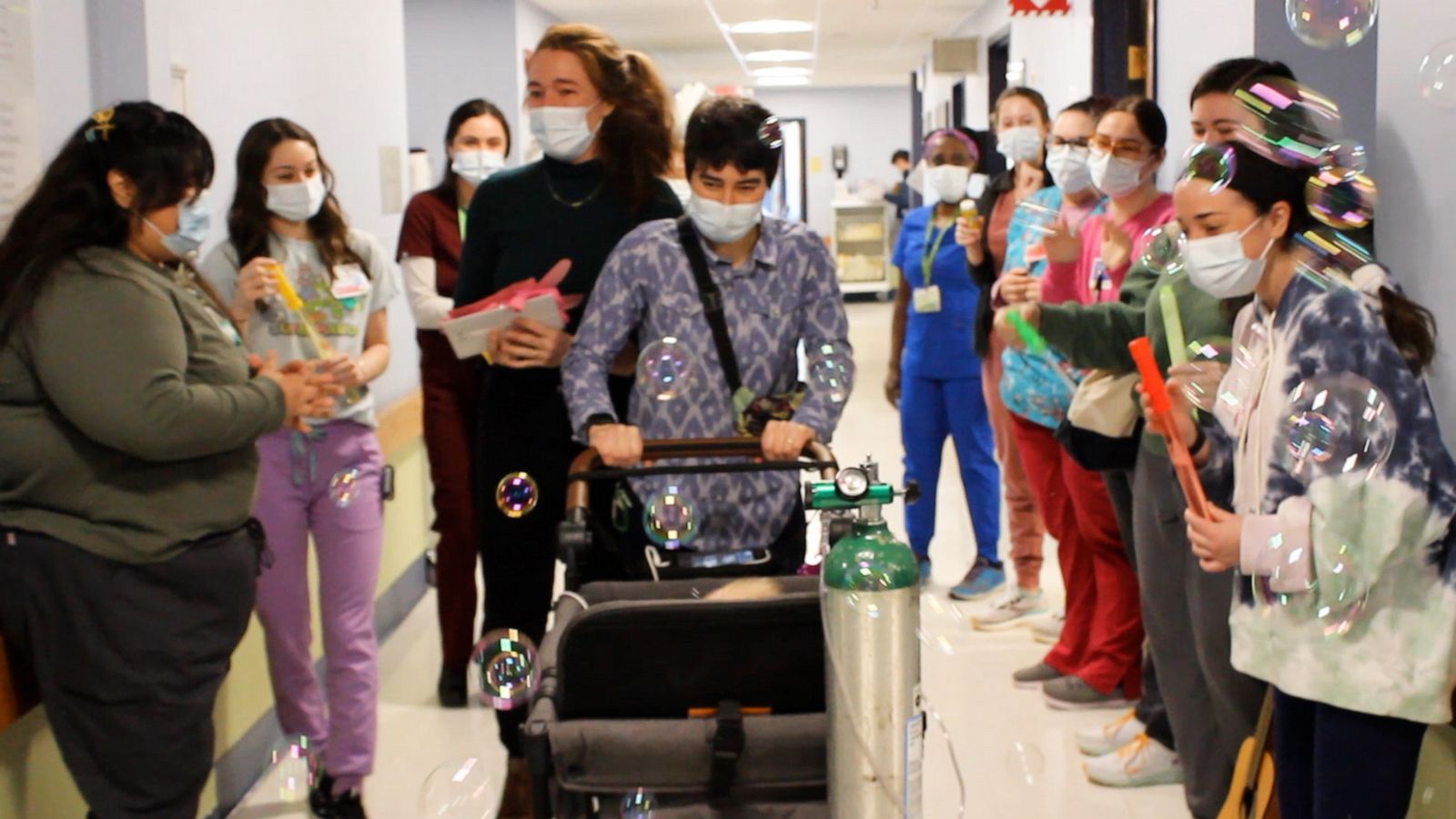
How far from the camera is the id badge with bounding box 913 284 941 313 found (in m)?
5.48

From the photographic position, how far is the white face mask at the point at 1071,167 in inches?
165

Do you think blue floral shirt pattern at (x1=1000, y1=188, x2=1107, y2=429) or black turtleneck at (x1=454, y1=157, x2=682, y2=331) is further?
blue floral shirt pattern at (x1=1000, y1=188, x2=1107, y2=429)

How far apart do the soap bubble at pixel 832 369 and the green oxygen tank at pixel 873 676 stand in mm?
648

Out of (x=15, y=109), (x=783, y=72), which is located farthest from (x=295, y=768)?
(x=783, y=72)

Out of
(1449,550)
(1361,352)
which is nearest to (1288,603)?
(1449,550)

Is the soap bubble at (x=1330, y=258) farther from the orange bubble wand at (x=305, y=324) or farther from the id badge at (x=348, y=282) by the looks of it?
the id badge at (x=348, y=282)

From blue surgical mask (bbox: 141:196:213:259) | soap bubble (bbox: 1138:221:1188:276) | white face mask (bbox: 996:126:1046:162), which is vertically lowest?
soap bubble (bbox: 1138:221:1188:276)

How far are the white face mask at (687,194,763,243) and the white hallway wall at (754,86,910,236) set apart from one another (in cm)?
2093

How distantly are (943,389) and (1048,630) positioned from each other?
105 cm

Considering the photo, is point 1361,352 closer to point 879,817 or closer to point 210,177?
point 879,817

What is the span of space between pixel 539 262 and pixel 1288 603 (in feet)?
5.03

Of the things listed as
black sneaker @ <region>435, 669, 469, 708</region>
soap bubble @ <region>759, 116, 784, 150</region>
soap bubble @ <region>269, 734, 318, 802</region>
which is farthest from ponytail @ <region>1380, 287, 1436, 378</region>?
black sneaker @ <region>435, 669, 469, 708</region>

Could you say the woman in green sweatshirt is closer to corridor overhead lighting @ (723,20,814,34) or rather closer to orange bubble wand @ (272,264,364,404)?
orange bubble wand @ (272,264,364,404)

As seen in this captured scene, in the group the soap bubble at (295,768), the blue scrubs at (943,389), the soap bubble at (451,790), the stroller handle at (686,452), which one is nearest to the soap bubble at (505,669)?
the soap bubble at (451,790)
